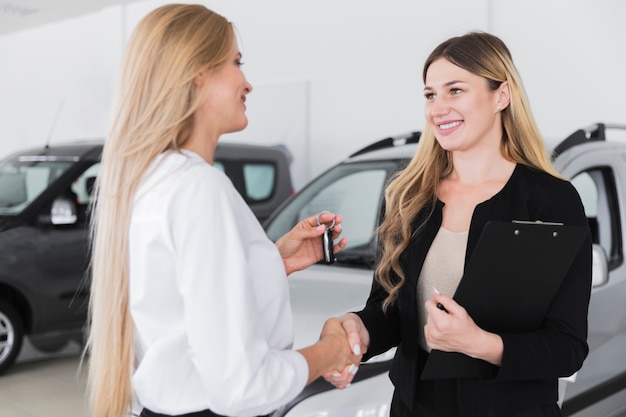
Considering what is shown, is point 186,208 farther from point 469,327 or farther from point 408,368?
point 408,368

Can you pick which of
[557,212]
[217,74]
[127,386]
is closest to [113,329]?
[127,386]

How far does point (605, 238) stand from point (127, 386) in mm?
2503

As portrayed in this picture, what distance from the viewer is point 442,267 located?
1.53 m

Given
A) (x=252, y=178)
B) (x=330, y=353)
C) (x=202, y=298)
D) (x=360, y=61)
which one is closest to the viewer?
(x=202, y=298)

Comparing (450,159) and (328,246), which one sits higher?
(450,159)

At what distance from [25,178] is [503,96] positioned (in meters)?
4.25

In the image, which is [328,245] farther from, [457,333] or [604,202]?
[604,202]

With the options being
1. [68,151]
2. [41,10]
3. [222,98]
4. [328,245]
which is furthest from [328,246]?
[41,10]

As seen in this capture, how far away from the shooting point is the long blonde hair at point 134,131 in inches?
44.8

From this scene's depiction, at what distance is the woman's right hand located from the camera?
1405 millimetres

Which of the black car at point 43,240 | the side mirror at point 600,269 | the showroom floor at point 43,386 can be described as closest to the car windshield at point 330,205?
the side mirror at point 600,269

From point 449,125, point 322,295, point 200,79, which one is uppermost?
point 200,79

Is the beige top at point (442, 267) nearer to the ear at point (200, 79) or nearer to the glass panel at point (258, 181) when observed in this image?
the ear at point (200, 79)

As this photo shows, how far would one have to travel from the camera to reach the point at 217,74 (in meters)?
1.19
